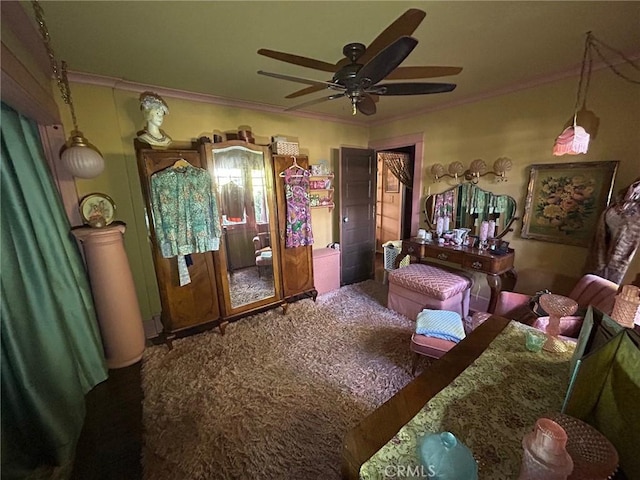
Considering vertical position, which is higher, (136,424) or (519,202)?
(519,202)

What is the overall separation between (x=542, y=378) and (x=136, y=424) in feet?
7.34

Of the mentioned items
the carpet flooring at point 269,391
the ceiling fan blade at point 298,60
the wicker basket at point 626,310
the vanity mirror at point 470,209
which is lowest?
the carpet flooring at point 269,391

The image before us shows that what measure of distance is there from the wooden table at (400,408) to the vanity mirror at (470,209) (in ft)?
6.63

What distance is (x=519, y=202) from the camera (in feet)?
8.63

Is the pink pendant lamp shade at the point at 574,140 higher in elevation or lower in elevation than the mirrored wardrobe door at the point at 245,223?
higher

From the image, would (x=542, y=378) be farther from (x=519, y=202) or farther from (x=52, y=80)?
(x=52, y=80)

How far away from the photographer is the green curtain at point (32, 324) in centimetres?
128

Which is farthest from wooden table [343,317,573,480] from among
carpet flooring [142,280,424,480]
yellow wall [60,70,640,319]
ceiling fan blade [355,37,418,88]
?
yellow wall [60,70,640,319]

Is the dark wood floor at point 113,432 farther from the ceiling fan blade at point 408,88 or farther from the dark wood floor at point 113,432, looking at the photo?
the ceiling fan blade at point 408,88

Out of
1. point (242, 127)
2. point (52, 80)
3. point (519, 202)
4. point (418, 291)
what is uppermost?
point (52, 80)

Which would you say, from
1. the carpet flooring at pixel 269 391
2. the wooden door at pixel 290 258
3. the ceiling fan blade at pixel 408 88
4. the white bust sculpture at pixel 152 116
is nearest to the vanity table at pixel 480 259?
the carpet flooring at pixel 269 391

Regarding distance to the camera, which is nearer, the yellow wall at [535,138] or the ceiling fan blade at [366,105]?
the ceiling fan blade at [366,105]

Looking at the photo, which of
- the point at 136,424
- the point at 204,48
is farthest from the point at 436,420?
the point at 204,48

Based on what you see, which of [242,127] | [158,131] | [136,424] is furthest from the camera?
[242,127]
